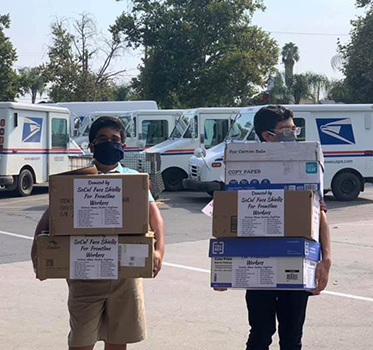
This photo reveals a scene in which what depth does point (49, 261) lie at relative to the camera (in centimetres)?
375

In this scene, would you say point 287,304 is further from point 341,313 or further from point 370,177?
point 370,177

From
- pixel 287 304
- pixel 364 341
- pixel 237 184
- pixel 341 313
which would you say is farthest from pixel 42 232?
pixel 341 313

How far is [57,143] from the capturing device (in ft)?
64.7

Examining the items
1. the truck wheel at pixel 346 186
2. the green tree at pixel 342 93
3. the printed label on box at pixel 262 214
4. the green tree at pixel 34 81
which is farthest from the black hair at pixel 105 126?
the green tree at pixel 34 81

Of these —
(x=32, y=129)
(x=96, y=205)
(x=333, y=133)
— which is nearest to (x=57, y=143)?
(x=32, y=129)

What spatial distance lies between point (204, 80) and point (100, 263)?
32.5m

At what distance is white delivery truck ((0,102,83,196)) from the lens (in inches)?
711

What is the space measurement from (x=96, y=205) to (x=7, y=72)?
38.7 m

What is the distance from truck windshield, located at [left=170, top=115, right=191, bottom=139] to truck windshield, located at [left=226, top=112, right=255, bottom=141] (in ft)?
8.70

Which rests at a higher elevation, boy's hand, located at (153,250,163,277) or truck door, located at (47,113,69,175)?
truck door, located at (47,113,69,175)

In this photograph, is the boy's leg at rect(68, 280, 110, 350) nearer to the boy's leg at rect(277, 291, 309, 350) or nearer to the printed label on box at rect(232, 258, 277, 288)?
the printed label on box at rect(232, 258, 277, 288)

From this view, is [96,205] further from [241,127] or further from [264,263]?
[241,127]

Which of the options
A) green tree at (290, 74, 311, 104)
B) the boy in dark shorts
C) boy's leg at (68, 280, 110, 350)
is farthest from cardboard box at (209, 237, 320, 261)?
green tree at (290, 74, 311, 104)

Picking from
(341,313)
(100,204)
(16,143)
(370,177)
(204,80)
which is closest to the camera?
(100,204)
